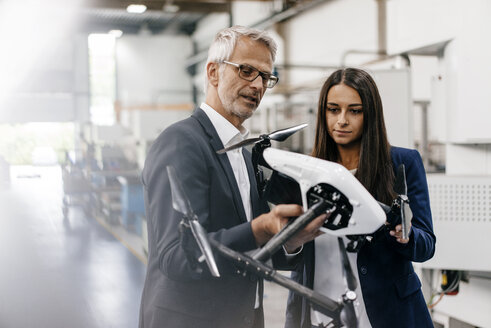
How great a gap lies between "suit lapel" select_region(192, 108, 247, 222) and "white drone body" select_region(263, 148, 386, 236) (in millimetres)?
183

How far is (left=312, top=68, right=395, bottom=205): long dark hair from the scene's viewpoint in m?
0.97

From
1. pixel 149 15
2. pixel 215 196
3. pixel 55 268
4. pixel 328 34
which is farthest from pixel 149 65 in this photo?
pixel 328 34

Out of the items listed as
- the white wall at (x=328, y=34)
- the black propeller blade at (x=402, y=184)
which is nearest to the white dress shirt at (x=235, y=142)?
the black propeller blade at (x=402, y=184)

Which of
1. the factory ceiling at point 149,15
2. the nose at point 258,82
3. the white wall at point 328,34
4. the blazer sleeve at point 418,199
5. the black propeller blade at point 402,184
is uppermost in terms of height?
the white wall at point 328,34

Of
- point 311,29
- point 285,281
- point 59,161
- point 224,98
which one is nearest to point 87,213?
point 59,161

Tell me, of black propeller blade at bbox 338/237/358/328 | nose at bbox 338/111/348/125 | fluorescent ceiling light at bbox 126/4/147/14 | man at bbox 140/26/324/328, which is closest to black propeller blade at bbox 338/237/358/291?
black propeller blade at bbox 338/237/358/328

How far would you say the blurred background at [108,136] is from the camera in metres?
1.39

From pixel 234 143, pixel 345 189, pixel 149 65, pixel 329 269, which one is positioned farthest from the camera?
pixel 149 65

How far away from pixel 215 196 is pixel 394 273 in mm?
477

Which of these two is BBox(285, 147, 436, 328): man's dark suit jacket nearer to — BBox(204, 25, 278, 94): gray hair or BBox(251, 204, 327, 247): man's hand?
BBox(251, 204, 327, 247): man's hand

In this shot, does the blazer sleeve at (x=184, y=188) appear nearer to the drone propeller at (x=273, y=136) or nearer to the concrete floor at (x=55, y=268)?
the drone propeller at (x=273, y=136)

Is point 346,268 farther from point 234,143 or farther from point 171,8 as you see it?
point 171,8

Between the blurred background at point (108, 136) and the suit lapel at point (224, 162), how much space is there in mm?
93

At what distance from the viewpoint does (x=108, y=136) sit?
1.74 meters
